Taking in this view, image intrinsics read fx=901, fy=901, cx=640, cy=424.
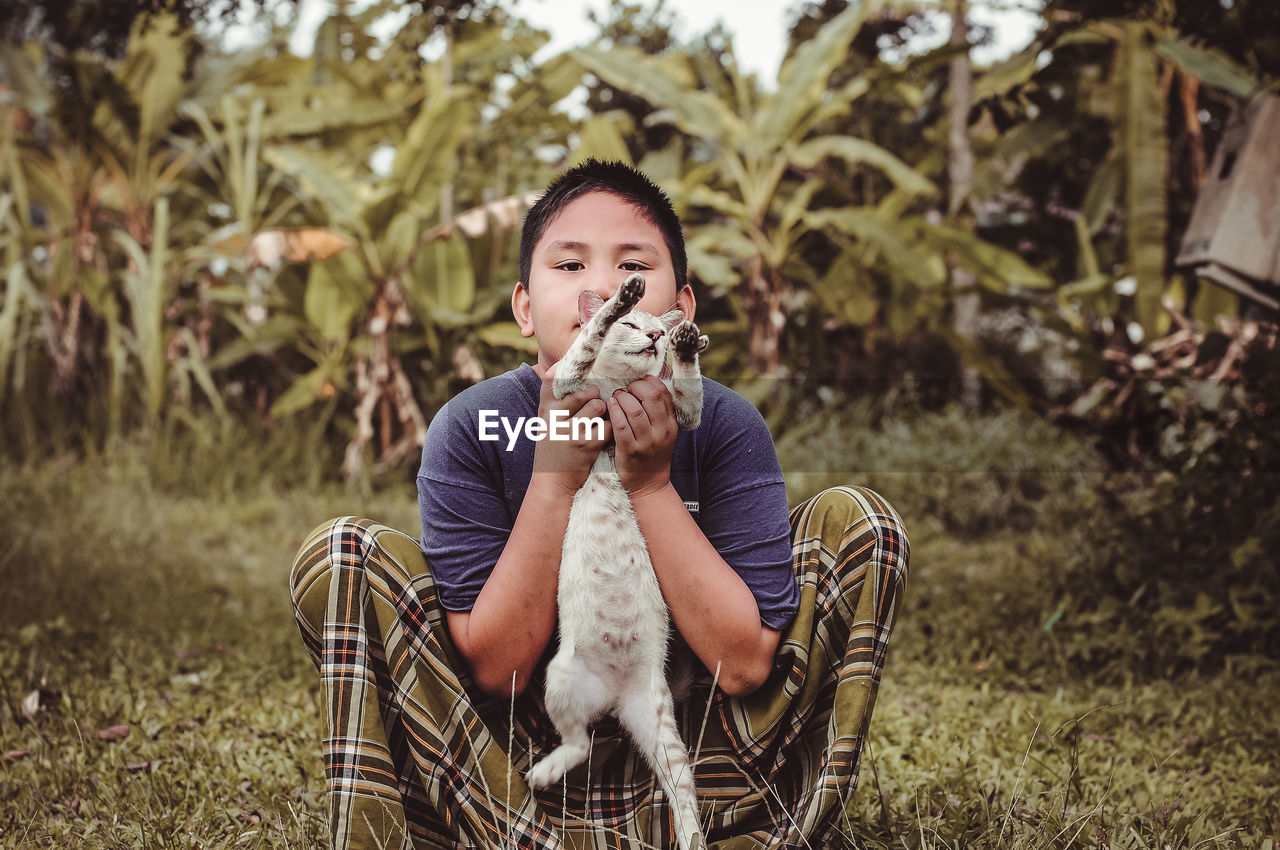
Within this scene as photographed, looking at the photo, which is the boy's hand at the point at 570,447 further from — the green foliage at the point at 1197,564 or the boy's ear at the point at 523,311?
the green foliage at the point at 1197,564

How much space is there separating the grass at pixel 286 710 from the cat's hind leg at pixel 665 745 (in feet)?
1.26

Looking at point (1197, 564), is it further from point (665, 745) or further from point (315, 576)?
point (315, 576)

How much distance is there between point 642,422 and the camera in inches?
50.7

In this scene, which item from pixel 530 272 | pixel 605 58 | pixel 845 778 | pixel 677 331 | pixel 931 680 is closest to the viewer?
pixel 677 331

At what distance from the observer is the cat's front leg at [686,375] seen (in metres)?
1.25

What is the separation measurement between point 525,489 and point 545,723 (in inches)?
15.3

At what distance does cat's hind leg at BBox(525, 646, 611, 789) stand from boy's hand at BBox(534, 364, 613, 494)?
255 millimetres

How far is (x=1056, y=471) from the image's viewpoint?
5.19 metres

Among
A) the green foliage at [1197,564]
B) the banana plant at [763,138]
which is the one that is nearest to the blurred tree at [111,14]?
the banana plant at [763,138]

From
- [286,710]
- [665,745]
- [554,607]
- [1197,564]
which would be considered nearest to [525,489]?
[554,607]

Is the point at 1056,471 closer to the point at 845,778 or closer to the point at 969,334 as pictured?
the point at 969,334

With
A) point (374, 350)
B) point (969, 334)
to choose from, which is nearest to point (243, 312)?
point (374, 350)

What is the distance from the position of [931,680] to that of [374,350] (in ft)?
12.1

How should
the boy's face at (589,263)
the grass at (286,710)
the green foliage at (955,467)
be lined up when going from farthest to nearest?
the green foliage at (955,467) < the grass at (286,710) < the boy's face at (589,263)
